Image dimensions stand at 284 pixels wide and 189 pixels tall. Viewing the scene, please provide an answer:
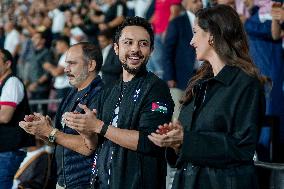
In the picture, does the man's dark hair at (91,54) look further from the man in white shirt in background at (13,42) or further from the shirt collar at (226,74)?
the man in white shirt in background at (13,42)

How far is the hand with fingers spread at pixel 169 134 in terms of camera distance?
3.55 m

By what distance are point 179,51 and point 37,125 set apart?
14.0ft

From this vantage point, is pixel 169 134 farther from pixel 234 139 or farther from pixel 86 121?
A: pixel 86 121

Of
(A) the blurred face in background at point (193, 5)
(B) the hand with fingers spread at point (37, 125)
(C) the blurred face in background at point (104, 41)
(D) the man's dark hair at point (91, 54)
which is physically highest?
(A) the blurred face in background at point (193, 5)

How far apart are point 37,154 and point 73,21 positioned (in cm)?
648

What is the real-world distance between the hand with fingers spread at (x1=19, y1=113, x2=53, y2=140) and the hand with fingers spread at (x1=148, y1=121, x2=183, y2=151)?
4.69 feet

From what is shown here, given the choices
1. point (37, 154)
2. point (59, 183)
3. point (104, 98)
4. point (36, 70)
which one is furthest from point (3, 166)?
point (36, 70)

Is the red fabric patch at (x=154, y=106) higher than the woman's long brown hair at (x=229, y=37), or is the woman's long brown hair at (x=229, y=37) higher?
the woman's long brown hair at (x=229, y=37)

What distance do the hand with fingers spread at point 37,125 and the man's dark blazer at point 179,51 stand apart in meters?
4.02

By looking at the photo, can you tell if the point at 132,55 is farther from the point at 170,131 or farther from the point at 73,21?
the point at 73,21

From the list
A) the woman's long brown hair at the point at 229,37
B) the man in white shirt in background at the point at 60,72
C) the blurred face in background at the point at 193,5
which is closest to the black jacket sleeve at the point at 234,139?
the woman's long brown hair at the point at 229,37

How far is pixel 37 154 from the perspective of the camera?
8.05 metres

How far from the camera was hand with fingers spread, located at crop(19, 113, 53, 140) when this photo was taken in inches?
190

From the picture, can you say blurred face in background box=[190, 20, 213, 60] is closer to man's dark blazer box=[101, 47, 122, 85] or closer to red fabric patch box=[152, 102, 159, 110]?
red fabric patch box=[152, 102, 159, 110]
